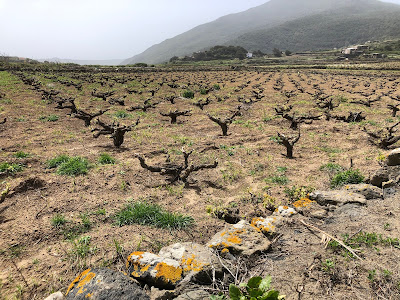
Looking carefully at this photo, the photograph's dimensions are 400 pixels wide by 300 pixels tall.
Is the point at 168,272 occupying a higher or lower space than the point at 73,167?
lower

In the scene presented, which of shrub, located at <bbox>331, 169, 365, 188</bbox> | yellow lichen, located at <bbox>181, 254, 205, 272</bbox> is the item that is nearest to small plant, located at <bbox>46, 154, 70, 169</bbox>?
yellow lichen, located at <bbox>181, 254, 205, 272</bbox>

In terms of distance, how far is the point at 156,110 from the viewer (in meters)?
19.4

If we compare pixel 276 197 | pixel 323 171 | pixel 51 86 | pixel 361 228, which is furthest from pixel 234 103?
pixel 51 86

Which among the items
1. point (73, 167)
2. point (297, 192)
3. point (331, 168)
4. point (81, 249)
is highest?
point (73, 167)

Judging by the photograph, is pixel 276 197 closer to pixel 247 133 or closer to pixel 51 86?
pixel 247 133

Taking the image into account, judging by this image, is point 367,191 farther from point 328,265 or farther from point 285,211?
point 328,265

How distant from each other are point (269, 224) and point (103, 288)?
10.6ft

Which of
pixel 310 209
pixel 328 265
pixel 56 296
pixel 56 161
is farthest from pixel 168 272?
pixel 56 161

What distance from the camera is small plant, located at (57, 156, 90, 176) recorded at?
306 inches

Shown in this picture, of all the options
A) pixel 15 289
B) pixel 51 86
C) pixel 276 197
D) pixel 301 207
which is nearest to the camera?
pixel 15 289

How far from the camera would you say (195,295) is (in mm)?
3119

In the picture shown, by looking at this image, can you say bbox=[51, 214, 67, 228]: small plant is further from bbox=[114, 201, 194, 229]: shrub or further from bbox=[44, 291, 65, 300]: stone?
bbox=[44, 291, 65, 300]: stone

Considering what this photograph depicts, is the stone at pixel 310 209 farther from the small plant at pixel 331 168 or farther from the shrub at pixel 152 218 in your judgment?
the small plant at pixel 331 168

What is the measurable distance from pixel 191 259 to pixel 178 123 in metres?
12.4
